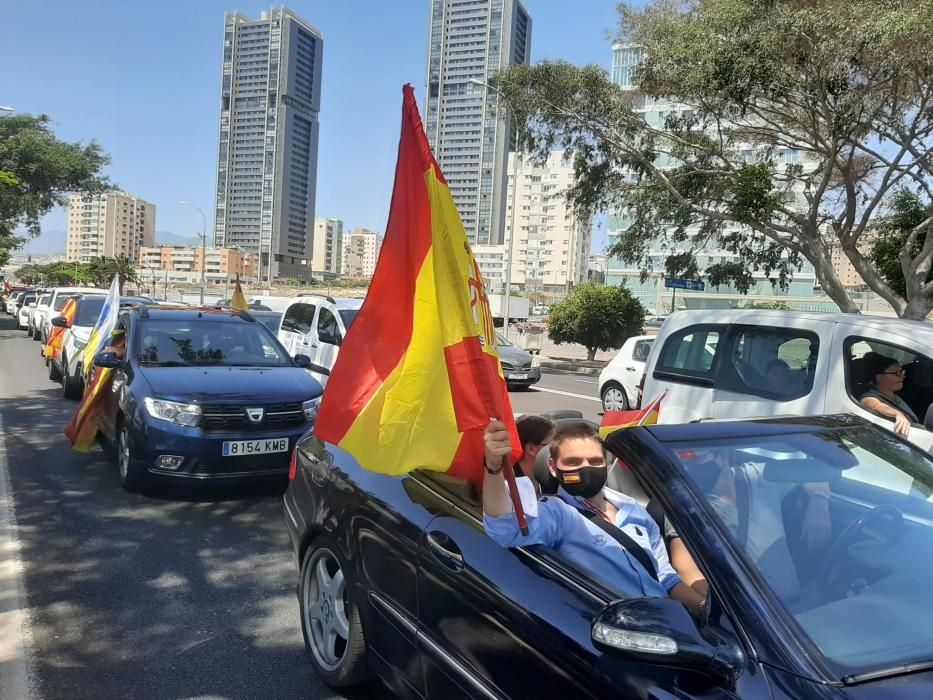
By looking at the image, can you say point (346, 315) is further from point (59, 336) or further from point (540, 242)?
point (540, 242)

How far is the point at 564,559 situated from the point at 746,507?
1.81ft

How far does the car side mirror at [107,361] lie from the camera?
668 cm

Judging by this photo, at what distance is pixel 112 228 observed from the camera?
144625 mm

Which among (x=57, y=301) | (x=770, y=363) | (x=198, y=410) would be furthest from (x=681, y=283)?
(x=198, y=410)

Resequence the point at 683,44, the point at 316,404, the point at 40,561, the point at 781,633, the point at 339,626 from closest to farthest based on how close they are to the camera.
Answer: the point at 781,633 < the point at 339,626 < the point at 40,561 < the point at 316,404 < the point at 683,44

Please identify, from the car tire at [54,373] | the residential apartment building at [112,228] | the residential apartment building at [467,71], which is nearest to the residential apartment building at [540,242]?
the residential apartment building at [467,71]

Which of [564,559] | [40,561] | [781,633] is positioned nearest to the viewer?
[781,633]

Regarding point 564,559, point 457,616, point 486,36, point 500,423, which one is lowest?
point 457,616

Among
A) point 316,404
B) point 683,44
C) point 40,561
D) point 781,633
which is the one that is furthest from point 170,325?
point 683,44

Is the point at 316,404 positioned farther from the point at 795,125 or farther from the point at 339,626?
the point at 795,125

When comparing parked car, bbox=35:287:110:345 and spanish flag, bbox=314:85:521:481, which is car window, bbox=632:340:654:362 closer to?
spanish flag, bbox=314:85:521:481

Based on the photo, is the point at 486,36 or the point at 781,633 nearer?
the point at 781,633

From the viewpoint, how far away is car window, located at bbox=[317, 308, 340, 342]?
486 inches

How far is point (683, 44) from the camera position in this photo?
59.0ft
